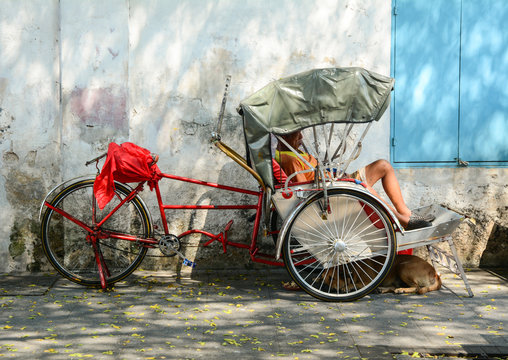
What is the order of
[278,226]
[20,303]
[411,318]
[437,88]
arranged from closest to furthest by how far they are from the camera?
[411,318] < [20,303] < [278,226] < [437,88]

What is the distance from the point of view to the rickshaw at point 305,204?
17.0 feet

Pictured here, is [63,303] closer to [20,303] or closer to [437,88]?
[20,303]

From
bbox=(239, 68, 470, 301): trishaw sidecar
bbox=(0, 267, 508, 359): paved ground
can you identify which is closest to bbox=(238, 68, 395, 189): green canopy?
bbox=(239, 68, 470, 301): trishaw sidecar

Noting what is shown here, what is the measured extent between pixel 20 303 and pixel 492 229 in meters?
4.60

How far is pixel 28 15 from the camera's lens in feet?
20.7

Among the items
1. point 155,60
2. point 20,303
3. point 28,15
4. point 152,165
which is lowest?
point 20,303

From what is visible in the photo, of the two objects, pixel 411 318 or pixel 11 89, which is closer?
pixel 411 318

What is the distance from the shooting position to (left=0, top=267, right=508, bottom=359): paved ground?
441 cm

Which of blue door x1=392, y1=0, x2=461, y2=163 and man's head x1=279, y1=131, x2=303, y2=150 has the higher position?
blue door x1=392, y1=0, x2=461, y2=163

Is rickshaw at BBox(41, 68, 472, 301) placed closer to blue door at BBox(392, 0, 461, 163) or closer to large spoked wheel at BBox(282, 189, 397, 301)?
large spoked wheel at BBox(282, 189, 397, 301)

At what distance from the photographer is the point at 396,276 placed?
19.2ft

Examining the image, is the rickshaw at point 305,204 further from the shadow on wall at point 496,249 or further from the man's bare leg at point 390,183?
the shadow on wall at point 496,249

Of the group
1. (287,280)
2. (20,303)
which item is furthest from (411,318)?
(20,303)

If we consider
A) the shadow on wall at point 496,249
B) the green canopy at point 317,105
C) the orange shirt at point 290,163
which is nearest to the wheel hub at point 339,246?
the orange shirt at point 290,163
